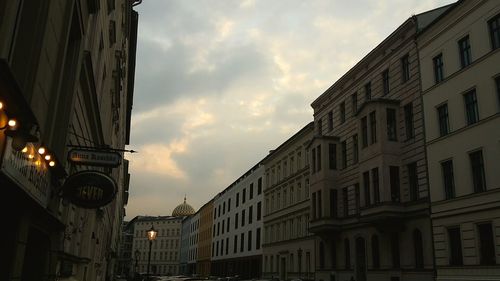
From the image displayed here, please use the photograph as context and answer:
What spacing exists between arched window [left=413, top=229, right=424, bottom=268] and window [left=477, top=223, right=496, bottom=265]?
4778 millimetres

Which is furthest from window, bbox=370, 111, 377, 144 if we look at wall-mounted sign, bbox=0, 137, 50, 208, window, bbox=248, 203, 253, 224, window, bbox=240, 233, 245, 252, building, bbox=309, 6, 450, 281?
window, bbox=240, 233, 245, 252

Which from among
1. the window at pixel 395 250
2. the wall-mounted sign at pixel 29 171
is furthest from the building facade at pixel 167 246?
the wall-mounted sign at pixel 29 171

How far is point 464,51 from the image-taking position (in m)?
24.8

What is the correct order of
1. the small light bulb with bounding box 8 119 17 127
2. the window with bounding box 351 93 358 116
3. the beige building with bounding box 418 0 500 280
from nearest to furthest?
the small light bulb with bounding box 8 119 17 127 → the beige building with bounding box 418 0 500 280 → the window with bounding box 351 93 358 116

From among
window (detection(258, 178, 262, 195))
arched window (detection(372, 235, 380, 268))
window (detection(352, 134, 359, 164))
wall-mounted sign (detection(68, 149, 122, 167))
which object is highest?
window (detection(258, 178, 262, 195))

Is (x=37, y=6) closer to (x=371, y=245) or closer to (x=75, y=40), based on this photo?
(x=75, y=40)

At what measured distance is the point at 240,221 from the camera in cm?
7019

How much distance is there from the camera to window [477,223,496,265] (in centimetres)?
2138

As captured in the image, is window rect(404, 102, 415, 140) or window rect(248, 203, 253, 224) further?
window rect(248, 203, 253, 224)

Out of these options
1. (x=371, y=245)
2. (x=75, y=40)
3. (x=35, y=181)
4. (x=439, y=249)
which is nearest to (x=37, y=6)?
(x=35, y=181)

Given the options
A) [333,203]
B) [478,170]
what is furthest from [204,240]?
[478,170]

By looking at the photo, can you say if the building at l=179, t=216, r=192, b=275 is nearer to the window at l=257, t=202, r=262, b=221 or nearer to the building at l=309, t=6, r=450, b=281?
the window at l=257, t=202, r=262, b=221

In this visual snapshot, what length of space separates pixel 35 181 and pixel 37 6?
276 cm

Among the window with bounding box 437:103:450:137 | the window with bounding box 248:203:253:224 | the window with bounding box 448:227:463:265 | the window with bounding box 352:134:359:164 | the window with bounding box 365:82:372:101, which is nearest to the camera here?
the window with bounding box 448:227:463:265
